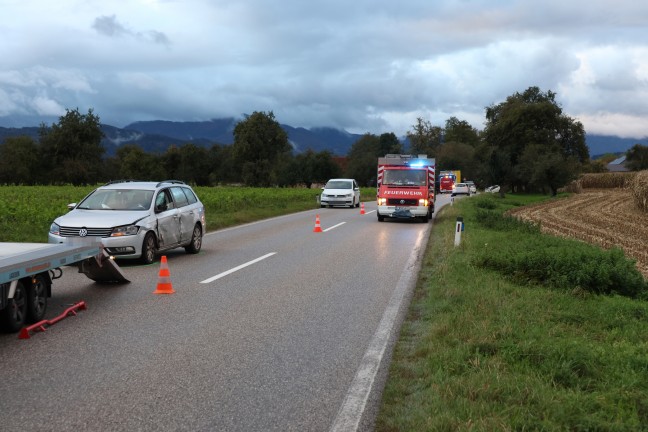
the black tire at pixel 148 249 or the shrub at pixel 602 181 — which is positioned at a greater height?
the black tire at pixel 148 249

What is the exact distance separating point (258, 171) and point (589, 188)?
50.7 metres

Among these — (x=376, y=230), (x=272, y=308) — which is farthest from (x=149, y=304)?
(x=376, y=230)

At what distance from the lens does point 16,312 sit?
22.4 feet

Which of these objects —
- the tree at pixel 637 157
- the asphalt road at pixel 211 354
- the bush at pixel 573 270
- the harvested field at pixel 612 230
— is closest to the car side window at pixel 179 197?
the asphalt road at pixel 211 354

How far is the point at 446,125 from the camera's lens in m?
174

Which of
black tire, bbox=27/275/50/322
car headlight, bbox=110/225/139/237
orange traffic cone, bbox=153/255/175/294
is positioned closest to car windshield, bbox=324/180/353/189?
car headlight, bbox=110/225/139/237

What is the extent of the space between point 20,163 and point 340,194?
74878mm

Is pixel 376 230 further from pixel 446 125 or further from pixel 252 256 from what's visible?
pixel 446 125

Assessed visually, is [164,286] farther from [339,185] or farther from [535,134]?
[535,134]

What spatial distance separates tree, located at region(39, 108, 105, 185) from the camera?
96.2m

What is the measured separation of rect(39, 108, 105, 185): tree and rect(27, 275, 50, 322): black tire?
94166 millimetres

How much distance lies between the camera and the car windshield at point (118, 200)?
12.8 meters

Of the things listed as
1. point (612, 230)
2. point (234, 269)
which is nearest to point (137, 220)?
point (234, 269)

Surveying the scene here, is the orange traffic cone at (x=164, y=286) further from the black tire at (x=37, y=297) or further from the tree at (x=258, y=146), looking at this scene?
the tree at (x=258, y=146)
